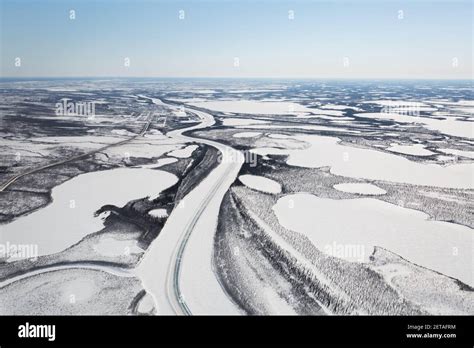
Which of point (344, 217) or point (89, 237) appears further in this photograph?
point (344, 217)

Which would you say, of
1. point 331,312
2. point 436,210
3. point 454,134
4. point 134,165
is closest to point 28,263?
point 331,312

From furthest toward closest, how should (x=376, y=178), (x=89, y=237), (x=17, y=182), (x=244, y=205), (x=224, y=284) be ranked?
1. (x=376, y=178)
2. (x=17, y=182)
3. (x=244, y=205)
4. (x=89, y=237)
5. (x=224, y=284)

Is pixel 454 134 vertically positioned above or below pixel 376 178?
above

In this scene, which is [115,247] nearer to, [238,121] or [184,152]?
[184,152]

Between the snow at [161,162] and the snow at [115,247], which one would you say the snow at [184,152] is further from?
the snow at [115,247]

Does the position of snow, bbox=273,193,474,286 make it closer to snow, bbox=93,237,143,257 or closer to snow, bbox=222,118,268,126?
snow, bbox=93,237,143,257

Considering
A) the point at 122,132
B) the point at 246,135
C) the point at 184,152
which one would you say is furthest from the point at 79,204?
the point at 122,132
